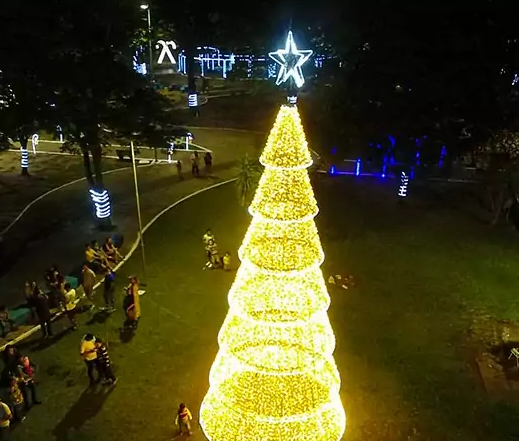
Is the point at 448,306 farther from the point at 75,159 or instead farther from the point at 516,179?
the point at 75,159

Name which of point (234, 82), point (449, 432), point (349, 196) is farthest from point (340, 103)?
point (234, 82)

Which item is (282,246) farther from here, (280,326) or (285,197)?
(280,326)

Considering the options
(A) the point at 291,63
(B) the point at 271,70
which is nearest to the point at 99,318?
(A) the point at 291,63

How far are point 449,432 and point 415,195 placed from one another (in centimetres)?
1696

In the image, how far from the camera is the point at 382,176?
110ft

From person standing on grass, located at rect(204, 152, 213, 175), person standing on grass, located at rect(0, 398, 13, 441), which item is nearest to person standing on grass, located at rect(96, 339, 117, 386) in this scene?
person standing on grass, located at rect(0, 398, 13, 441)

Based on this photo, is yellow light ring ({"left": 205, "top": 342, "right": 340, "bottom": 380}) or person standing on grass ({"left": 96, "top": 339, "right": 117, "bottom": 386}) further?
person standing on grass ({"left": 96, "top": 339, "right": 117, "bottom": 386})

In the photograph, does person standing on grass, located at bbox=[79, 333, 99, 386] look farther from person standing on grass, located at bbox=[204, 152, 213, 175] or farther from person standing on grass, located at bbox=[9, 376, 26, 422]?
person standing on grass, located at bbox=[204, 152, 213, 175]

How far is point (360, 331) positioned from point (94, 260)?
29.7 feet

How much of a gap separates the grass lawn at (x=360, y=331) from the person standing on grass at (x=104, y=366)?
0.25m

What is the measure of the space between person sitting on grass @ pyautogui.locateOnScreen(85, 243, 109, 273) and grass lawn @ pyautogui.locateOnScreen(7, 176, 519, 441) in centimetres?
67

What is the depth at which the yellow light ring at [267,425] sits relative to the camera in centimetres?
1227

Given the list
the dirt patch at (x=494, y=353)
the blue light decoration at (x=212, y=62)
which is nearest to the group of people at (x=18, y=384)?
the dirt patch at (x=494, y=353)

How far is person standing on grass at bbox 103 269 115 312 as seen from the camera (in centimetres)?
1967
